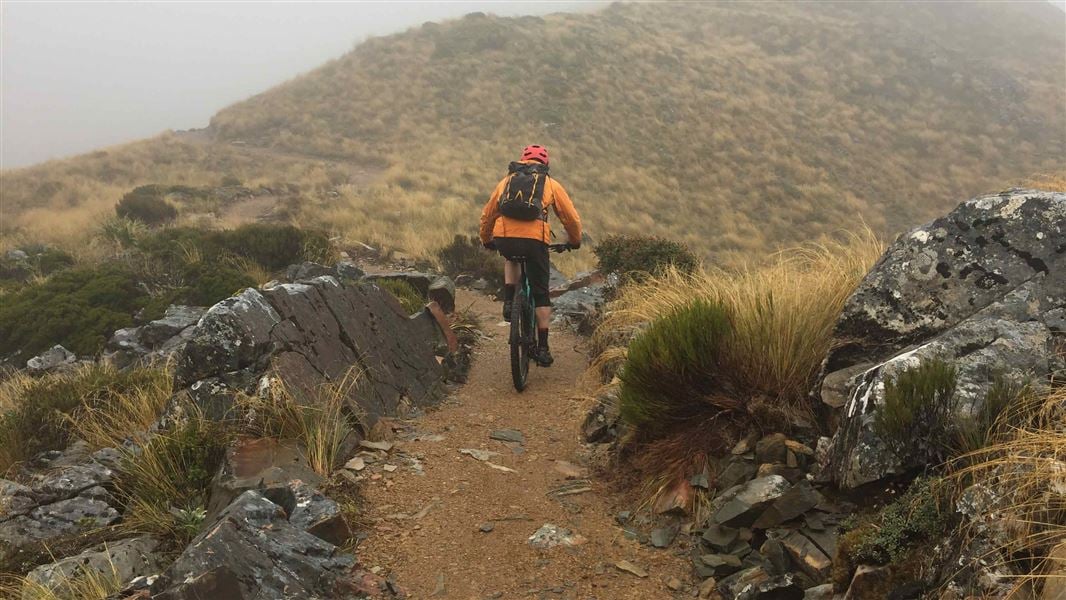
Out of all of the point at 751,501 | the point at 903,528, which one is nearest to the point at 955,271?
the point at 751,501

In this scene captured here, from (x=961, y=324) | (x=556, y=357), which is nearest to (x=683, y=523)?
(x=961, y=324)

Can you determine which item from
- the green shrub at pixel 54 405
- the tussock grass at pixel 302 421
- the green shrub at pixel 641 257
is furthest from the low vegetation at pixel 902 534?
the green shrub at pixel 641 257

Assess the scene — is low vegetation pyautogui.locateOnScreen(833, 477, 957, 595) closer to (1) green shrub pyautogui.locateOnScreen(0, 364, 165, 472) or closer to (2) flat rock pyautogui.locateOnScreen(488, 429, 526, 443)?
(2) flat rock pyautogui.locateOnScreen(488, 429, 526, 443)

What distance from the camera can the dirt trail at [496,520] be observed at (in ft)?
11.6

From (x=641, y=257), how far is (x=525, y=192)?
422 centimetres

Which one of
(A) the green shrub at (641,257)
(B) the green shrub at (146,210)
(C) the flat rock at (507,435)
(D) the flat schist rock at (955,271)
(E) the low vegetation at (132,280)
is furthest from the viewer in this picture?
(B) the green shrub at (146,210)

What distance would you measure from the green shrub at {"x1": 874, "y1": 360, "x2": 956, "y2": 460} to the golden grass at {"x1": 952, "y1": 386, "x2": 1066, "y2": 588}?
228 millimetres

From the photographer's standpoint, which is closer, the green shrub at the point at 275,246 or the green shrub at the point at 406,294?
the green shrub at the point at 406,294

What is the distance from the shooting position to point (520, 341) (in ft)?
22.2

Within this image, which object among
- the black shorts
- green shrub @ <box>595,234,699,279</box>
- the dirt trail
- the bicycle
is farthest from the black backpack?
green shrub @ <box>595,234,699,279</box>

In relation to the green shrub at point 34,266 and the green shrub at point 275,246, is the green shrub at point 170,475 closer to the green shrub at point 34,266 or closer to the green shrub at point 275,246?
the green shrub at point 275,246

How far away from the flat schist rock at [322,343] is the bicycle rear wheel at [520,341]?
30.8 inches

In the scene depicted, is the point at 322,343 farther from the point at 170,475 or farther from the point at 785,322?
the point at 785,322

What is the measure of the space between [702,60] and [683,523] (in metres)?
40.7
